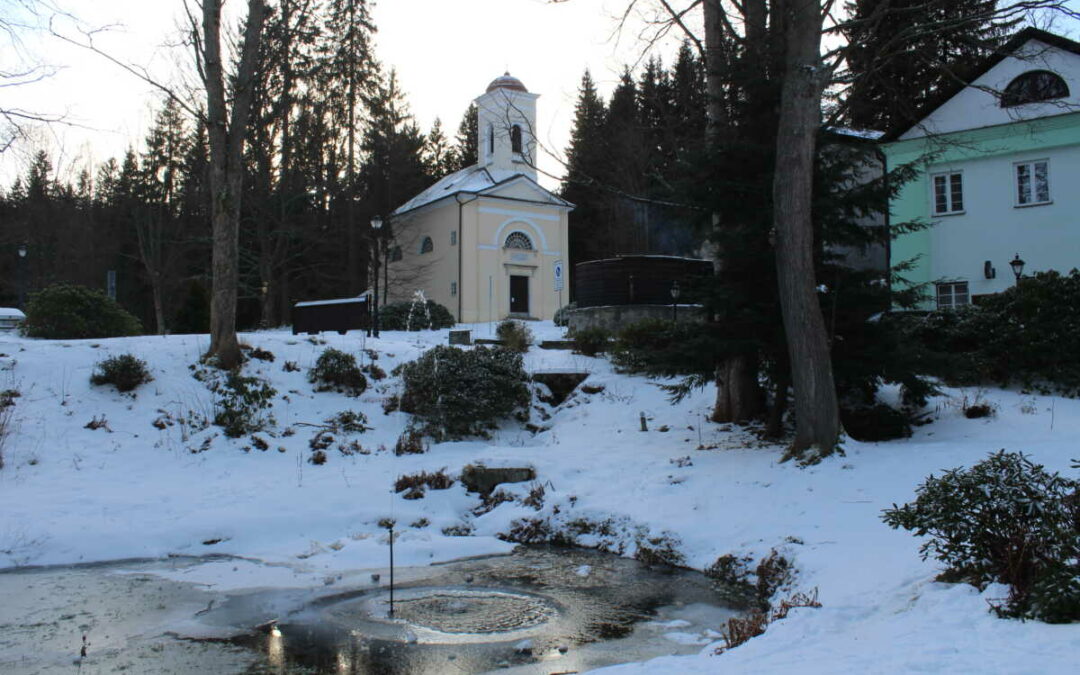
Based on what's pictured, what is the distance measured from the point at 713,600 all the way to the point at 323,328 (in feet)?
50.9

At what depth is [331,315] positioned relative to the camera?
2012 centimetres

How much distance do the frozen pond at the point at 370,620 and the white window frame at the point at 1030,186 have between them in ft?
64.4

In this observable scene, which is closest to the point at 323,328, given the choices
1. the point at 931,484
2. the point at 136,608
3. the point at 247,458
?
the point at 247,458

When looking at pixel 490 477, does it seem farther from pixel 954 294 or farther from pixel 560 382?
pixel 954 294

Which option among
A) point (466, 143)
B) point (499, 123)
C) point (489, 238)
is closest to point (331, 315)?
point (489, 238)

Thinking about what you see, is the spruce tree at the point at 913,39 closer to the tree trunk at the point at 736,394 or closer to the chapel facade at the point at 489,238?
the tree trunk at the point at 736,394

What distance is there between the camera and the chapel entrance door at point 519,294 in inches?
1473

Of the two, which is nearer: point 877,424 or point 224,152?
point 877,424

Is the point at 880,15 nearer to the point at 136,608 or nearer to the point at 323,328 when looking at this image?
the point at 136,608

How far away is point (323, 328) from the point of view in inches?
802

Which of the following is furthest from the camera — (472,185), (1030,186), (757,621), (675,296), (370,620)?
(472,185)

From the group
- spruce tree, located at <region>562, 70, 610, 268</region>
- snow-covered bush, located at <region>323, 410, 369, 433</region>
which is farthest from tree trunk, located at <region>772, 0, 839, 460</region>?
spruce tree, located at <region>562, 70, 610, 268</region>

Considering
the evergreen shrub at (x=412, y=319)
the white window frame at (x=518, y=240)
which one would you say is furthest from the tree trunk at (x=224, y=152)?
the white window frame at (x=518, y=240)

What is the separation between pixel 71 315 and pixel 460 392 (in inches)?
353
